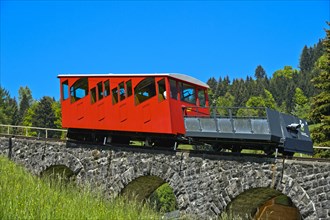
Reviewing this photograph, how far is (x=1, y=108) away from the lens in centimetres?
8844

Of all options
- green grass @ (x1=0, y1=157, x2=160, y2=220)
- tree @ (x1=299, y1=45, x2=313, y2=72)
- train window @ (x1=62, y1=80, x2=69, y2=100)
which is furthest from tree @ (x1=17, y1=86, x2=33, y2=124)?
tree @ (x1=299, y1=45, x2=313, y2=72)

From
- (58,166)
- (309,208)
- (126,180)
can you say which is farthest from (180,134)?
(58,166)

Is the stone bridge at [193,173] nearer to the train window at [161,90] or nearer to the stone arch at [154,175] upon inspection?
the stone arch at [154,175]

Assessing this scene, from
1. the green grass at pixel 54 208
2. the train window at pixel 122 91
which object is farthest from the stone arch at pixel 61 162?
the green grass at pixel 54 208

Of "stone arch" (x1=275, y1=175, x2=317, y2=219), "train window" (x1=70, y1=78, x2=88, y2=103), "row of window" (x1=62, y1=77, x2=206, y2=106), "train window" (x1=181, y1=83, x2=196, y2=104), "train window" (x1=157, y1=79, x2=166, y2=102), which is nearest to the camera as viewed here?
"stone arch" (x1=275, y1=175, x2=317, y2=219)

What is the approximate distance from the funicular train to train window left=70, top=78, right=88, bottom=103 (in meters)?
0.04

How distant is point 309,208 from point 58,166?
1271 cm

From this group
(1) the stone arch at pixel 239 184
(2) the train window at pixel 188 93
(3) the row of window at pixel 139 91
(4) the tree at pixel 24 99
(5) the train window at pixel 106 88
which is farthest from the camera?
(4) the tree at pixel 24 99

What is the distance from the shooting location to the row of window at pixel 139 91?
17.6 metres

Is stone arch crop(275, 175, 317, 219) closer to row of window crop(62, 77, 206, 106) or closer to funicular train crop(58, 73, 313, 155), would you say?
funicular train crop(58, 73, 313, 155)

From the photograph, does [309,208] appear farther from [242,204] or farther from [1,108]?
[1,108]

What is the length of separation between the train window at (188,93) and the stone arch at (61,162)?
236 inches

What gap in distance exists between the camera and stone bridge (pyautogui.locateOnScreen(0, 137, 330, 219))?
46.7 feet

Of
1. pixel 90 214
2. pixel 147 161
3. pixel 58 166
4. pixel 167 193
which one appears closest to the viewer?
pixel 90 214
